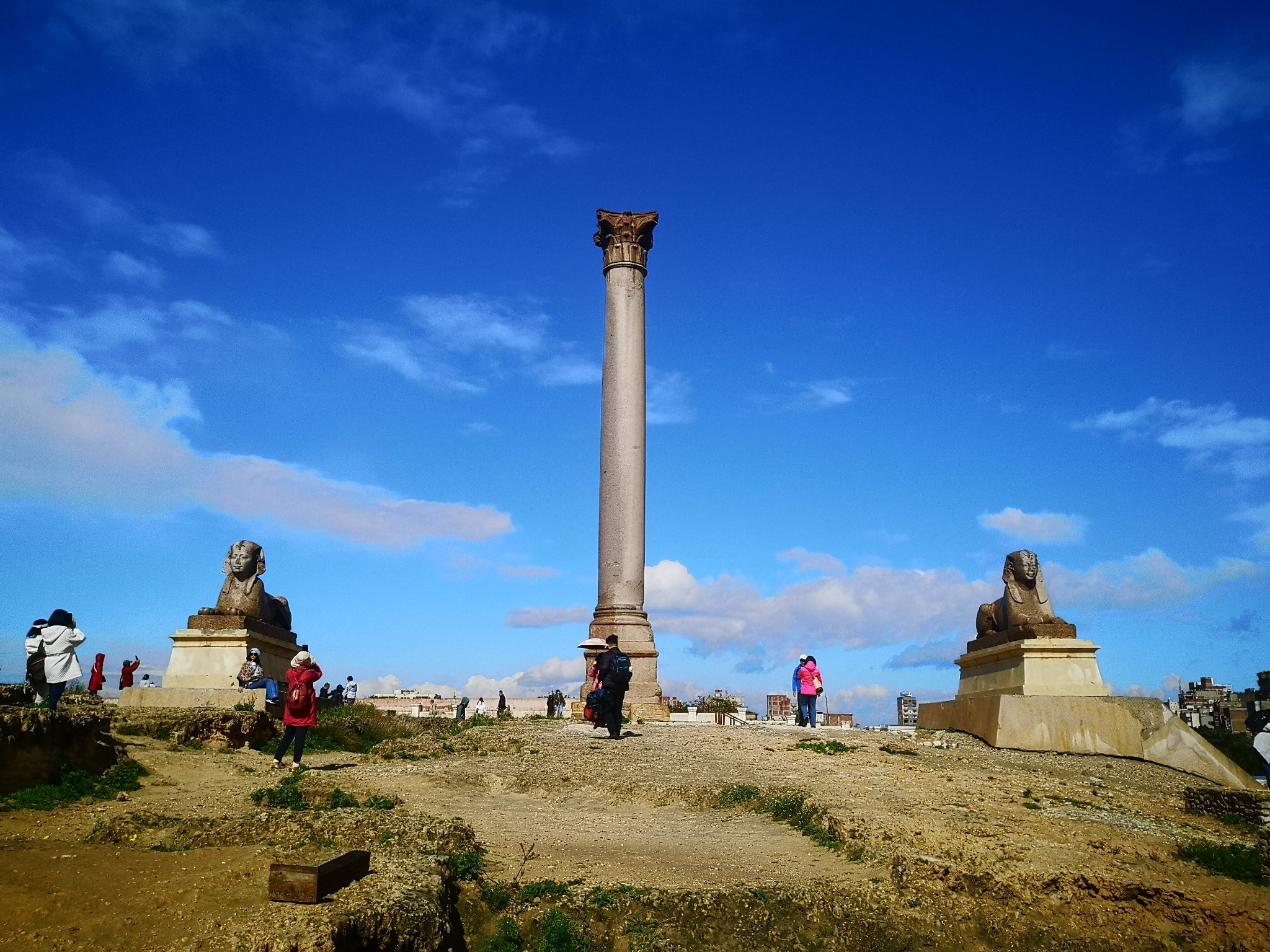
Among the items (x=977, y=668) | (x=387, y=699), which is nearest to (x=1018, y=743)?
(x=977, y=668)

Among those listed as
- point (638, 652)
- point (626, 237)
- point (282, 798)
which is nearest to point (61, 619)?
point (282, 798)

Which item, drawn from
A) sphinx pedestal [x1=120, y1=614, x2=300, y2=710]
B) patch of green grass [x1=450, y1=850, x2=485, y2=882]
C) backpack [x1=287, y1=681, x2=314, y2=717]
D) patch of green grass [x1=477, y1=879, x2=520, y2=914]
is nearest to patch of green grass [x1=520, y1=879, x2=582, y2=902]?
patch of green grass [x1=477, y1=879, x2=520, y2=914]

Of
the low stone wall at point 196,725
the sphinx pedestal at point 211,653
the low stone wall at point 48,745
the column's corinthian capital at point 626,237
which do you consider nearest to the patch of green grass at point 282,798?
the low stone wall at point 48,745

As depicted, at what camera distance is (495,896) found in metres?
7.55

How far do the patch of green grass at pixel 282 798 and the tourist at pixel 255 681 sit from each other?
19.7 feet

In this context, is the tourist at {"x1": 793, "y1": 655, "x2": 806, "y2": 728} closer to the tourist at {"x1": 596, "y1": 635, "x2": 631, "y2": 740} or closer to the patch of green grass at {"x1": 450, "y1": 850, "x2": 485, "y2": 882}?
the tourist at {"x1": 596, "y1": 635, "x2": 631, "y2": 740}

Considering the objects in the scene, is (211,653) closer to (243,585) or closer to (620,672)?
(243,585)

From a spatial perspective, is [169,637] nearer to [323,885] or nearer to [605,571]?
[605,571]

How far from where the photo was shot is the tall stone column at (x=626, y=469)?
22844mm

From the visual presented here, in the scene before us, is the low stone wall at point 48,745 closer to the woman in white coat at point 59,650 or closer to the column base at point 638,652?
the woman in white coat at point 59,650

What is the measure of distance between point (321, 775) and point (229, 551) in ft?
23.5

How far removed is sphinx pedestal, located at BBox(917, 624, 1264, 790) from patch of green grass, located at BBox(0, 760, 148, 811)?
42.7 ft

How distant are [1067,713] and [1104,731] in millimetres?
598

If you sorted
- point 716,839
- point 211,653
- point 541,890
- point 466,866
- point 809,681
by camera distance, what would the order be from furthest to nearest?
1. point 809,681
2. point 211,653
3. point 716,839
4. point 466,866
5. point 541,890
